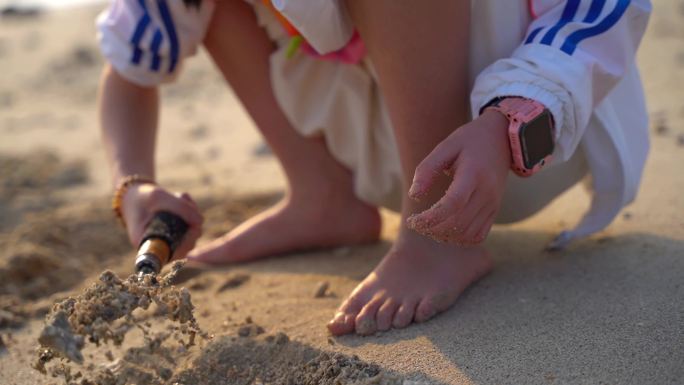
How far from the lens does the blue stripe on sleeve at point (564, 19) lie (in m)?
1.33

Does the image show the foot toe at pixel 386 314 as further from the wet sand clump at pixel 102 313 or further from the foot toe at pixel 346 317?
the wet sand clump at pixel 102 313

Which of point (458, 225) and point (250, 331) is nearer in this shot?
point (458, 225)

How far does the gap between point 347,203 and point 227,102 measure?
1.84 m

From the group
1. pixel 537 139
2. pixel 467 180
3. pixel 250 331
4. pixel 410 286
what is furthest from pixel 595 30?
pixel 250 331

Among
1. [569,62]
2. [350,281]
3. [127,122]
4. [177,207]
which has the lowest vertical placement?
[350,281]

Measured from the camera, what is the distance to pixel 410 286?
143cm

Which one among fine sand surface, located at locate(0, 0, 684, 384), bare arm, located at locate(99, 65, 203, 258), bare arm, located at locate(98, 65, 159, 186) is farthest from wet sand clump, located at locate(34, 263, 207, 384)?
bare arm, located at locate(98, 65, 159, 186)

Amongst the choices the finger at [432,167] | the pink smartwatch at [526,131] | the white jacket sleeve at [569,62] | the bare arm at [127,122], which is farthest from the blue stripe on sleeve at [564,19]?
the bare arm at [127,122]

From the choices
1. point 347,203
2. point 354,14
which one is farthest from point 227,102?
point 354,14

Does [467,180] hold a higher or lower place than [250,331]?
higher

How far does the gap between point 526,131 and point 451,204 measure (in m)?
0.18

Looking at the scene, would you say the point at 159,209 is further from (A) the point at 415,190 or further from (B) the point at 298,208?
(A) the point at 415,190

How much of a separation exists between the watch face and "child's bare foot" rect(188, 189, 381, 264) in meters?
0.65

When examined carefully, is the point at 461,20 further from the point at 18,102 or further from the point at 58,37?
the point at 58,37
